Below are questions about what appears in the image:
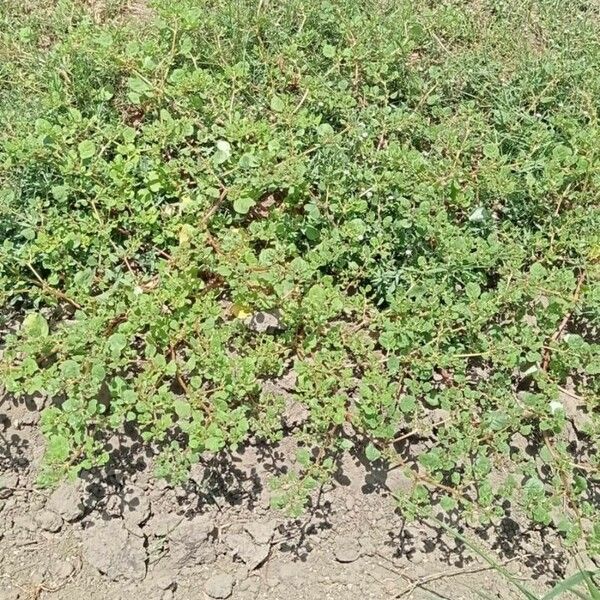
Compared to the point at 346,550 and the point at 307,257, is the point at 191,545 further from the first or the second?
the point at 307,257

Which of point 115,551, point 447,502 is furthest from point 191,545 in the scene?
point 447,502

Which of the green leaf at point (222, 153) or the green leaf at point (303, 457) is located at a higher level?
the green leaf at point (222, 153)

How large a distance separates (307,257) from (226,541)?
1050 mm

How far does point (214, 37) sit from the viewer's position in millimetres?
3350

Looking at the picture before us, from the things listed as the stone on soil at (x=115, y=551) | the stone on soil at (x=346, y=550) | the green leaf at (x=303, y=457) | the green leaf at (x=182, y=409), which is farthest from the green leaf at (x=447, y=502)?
the stone on soil at (x=115, y=551)

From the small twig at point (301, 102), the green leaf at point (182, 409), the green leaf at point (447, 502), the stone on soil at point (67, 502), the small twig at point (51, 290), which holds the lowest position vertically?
the stone on soil at point (67, 502)

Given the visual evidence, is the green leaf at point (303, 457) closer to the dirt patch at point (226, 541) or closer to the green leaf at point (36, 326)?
the dirt patch at point (226, 541)

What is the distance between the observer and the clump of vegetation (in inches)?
96.4

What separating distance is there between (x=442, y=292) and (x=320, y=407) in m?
0.64

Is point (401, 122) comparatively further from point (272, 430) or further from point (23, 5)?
point (23, 5)

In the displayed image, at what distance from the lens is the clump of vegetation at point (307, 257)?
2.45m

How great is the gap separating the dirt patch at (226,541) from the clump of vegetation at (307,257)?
0.12 meters

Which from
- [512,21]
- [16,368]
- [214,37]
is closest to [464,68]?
[512,21]

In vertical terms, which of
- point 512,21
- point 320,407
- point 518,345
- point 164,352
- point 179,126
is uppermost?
point 512,21
